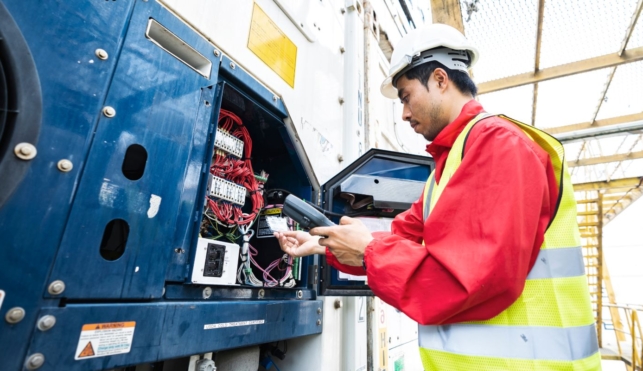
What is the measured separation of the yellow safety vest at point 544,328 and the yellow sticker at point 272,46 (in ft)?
3.73

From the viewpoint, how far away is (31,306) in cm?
59

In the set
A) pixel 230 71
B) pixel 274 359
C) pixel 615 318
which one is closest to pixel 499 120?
pixel 230 71

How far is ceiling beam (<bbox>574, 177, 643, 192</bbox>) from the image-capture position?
7250mm

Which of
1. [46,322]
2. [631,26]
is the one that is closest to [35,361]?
[46,322]

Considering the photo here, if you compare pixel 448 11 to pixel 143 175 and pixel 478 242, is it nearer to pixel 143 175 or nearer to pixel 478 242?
pixel 478 242

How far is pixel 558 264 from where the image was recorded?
76 centimetres

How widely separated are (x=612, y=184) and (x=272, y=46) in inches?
365

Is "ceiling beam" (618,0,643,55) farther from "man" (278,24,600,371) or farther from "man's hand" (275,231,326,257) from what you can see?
"man's hand" (275,231,326,257)

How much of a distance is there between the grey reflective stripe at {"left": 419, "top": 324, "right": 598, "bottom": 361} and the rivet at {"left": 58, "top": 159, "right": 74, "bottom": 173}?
3.09 feet

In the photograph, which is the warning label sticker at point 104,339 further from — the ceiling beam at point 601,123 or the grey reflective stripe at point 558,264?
the ceiling beam at point 601,123

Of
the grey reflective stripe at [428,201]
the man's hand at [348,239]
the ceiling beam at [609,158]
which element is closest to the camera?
the man's hand at [348,239]

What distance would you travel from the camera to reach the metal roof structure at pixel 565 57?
359cm

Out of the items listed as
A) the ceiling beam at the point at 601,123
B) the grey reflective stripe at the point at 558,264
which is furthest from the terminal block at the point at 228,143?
the ceiling beam at the point at 601,123

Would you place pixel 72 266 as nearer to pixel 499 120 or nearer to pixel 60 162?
pixel 60 162
